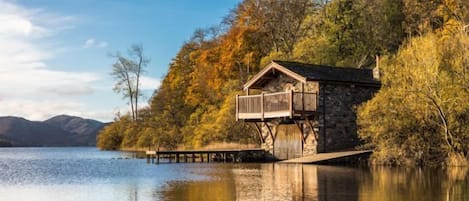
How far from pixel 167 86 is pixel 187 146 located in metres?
18.5

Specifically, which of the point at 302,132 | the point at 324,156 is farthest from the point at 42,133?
the point at 324,156

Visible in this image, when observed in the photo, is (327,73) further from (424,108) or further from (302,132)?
(424,108)

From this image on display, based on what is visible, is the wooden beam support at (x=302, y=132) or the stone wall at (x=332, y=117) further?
the wooden beam support at (x=302, y=132)

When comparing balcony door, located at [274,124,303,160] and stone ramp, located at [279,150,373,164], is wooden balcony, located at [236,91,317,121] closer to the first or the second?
balcony door, located at [274,124,303,160]

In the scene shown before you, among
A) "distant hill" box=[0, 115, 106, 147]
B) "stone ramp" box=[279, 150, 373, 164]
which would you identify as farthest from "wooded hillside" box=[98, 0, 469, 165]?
"distant hill" box=[0, 115, 106, 147]

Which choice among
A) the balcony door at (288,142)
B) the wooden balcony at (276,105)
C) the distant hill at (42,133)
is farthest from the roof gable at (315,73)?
the distant hill at (42,133)

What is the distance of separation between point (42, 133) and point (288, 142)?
425 ft

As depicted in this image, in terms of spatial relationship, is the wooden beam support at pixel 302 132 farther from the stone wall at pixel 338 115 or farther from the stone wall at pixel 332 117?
the stone wall at pixel 338 115

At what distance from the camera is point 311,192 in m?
19.4

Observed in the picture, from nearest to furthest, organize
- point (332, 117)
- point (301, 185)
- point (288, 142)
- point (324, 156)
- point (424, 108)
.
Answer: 1. point (301, 185)
2. point (424, 108)
3. point (324, 156)
4. point (332, 117)
5. point (288, 142)

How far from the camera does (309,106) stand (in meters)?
35.8

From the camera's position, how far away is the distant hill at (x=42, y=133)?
15075 centimetres

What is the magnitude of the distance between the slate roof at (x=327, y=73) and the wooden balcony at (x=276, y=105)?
Answer: 1171 mm

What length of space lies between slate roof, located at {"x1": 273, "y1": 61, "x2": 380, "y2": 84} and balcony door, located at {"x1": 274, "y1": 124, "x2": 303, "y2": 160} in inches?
144
